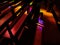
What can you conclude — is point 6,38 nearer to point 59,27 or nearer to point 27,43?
point 27,43

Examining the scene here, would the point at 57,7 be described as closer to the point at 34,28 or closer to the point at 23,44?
the point at 34,28

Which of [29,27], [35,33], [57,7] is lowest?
[57,7]

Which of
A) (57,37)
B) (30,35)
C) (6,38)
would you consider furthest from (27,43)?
(57,37)

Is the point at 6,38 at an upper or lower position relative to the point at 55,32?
upper

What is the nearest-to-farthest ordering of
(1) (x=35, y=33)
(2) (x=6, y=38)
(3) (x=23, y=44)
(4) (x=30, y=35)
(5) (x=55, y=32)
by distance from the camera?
1. (2) (x=6, y=38)
2. (3) (x=23, y=44)
3. (4) (x=30, y=35)
4. (1) (x=35, y=33)
5. (5) (x=55, y=32)

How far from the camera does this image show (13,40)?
1195mm

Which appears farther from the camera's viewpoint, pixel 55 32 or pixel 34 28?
pixel 55 32

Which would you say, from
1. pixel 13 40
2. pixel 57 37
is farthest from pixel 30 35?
pixel 57 37

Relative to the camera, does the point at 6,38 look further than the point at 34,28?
No

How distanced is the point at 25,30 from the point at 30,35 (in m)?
0.14

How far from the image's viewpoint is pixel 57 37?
2.88 meters

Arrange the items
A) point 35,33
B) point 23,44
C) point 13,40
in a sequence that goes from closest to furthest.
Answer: point 13,40
point 23,44
point 35,33

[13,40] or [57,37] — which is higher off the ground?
[13,40]

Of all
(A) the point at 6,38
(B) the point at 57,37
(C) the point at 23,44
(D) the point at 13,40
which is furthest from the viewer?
(B) the point at 57,37
